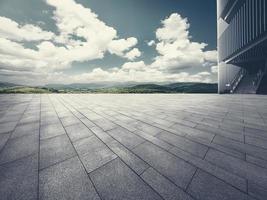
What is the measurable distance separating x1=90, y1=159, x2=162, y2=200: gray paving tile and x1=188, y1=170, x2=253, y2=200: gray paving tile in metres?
0.57

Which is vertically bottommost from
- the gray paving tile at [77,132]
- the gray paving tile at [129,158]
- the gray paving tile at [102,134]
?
the gray paving tile at [129,158]

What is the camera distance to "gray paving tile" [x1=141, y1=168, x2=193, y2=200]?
1.67m

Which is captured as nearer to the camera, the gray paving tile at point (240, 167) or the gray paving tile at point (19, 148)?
the gray paving tile at point (240, 167)

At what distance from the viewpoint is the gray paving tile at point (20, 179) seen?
1.70m

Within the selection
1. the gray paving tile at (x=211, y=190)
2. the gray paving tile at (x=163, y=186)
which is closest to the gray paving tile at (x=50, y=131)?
the gray paving tile at (x=163, y=186)

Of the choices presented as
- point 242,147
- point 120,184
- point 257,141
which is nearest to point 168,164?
point 120,184

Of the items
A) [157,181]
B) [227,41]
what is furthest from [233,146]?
[227,41]

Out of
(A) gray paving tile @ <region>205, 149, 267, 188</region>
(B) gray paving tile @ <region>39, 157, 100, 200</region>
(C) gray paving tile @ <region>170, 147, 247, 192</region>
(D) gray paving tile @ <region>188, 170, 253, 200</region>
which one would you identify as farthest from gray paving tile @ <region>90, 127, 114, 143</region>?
(A) gray paving tile @ <region>205, 149, 267, 188</region>

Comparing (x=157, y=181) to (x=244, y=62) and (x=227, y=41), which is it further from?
(x=227, y=41)

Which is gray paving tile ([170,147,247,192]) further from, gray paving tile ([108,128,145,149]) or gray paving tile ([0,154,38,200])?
gray paving tile ([0,154,38,200])

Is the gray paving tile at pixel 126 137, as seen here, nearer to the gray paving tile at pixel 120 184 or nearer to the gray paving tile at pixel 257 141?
the gray paving tile at pixel 120 184

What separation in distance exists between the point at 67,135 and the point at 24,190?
2.14 meters

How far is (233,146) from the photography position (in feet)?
10.1

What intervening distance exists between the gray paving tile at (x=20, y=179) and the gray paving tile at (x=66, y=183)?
0.12 metres
